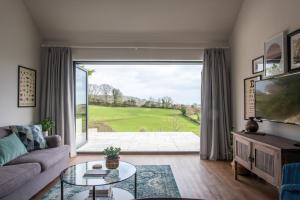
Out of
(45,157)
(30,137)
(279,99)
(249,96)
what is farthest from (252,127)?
(30,137)

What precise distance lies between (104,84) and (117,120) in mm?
1450

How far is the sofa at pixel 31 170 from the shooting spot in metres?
2.50

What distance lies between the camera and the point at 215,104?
17.1ft

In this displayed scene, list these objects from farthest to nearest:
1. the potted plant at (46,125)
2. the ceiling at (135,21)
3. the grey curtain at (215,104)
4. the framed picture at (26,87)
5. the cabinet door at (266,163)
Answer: the grey curtain at (215,104) → the potted plant at (46,125) → the ceiling at (135,21) → the framed picture at (26,87) → the cabinet door at (266,163)

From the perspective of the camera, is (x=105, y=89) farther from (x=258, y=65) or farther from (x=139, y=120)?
(x=258, y=65)

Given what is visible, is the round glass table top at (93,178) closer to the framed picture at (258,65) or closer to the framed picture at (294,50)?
the framed picture at (294,50)

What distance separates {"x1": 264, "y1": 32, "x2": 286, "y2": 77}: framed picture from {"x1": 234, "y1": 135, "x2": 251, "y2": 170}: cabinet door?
38.9 inches

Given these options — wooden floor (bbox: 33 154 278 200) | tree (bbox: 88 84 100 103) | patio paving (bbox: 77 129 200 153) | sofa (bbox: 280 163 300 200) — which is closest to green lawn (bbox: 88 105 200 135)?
patio paving (bbox: 77 129 200 153)

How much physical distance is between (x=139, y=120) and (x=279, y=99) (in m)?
5.78

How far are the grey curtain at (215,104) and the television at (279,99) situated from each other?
4.36 ft

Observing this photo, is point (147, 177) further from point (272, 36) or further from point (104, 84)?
point (104, 84)

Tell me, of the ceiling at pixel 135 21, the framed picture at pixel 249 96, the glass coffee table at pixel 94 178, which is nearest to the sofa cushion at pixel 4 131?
the glass coffee table at pixel 94 178

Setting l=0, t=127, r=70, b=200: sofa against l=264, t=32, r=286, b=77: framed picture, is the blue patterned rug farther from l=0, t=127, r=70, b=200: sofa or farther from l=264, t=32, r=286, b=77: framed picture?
l=264, t=32, r=286, b=77: framed picture

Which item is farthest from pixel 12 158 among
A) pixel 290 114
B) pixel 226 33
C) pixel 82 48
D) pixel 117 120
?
pixel 117 120
